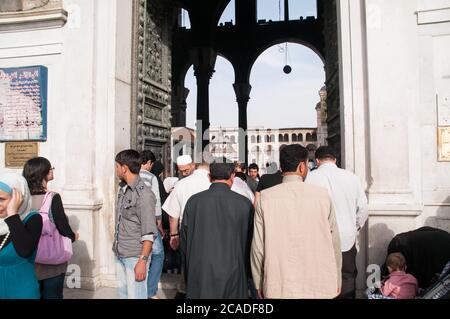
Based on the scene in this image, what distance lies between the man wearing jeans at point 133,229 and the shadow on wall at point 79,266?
1830 millimetres

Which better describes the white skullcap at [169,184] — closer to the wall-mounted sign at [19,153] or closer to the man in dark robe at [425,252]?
the wall-mounted sign at [19,153]

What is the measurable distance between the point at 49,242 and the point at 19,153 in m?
3.04

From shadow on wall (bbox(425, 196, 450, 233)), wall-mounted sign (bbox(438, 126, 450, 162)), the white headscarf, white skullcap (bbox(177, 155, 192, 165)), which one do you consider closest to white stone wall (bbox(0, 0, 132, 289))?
white skullcap (bbox(177, 155, 192, 165))

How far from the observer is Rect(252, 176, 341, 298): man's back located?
241cm

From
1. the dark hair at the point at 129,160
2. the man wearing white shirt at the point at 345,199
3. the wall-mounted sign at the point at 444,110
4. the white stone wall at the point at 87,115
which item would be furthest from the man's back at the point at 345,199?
the white stone wall at the point at 87,115

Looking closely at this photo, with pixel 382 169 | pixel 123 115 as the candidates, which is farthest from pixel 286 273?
pixel 123 115

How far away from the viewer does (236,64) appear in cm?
1914

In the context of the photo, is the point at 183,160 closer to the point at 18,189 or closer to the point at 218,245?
the point at 218,245

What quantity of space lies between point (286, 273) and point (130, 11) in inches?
193

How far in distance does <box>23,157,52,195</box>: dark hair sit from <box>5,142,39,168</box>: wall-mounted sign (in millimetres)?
2613

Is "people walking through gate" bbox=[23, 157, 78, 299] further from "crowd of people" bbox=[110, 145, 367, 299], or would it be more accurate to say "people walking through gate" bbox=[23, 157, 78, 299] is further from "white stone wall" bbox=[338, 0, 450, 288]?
"white stone wall" bbox=[338, 0, 450, 288]

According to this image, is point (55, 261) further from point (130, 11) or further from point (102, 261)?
point (130, 11)

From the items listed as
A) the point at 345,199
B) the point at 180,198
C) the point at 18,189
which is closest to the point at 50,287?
the point at 18,189

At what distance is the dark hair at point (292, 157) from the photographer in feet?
8.46
